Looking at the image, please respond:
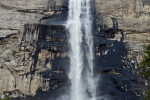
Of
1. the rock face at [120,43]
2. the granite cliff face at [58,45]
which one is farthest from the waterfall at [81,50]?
the rock face at [120,43]

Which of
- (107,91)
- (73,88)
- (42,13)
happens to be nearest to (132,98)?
(107,91)

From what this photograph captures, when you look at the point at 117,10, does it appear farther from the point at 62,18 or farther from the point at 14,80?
the point at 14,80

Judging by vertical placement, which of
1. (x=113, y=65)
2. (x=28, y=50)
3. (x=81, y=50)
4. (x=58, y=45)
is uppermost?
(x=58, y=45)

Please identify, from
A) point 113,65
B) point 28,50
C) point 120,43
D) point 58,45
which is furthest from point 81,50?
point 28,50

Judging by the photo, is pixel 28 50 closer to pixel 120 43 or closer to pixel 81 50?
pixel 81 50

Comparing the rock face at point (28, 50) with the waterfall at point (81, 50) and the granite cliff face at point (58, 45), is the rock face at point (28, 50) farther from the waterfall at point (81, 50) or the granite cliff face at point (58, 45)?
the waterfall at point (81, 50)


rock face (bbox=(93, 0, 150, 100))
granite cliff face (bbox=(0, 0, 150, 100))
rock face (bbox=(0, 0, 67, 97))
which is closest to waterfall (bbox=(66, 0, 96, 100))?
granite cliff face (bbox=(0, 0, 150, 100))

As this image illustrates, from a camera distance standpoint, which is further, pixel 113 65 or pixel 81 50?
pixel 81 50
